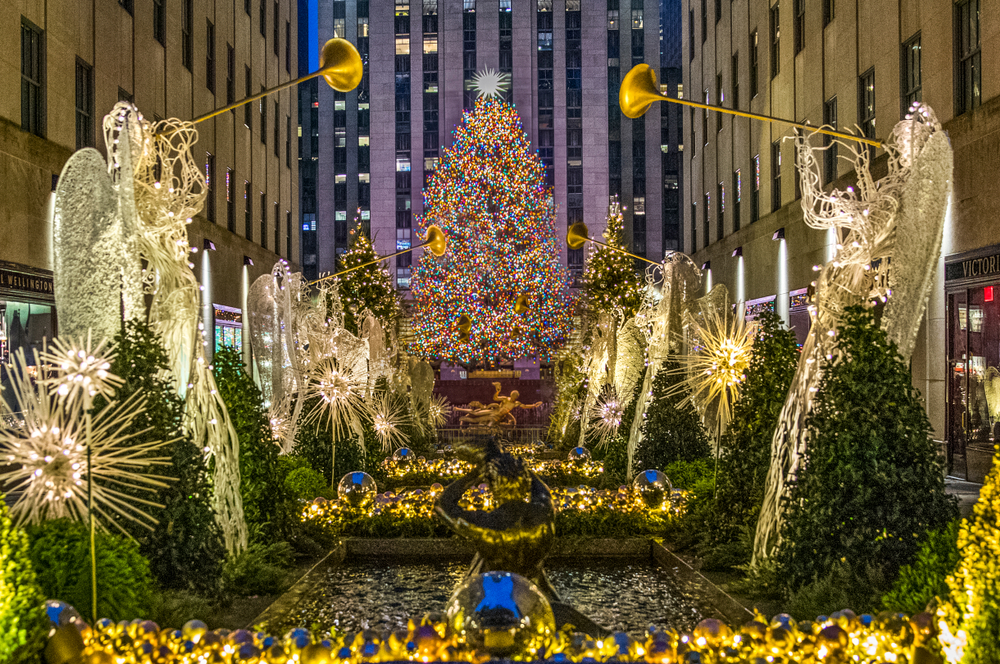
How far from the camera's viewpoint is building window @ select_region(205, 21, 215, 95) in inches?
1005

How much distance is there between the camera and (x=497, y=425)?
75.4ft

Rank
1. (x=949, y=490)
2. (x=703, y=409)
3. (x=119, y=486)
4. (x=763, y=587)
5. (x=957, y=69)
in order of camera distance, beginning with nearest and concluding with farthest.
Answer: (x=119, y=486) < (x=763, y=587) < (x=703, y=409) < (x=949, y=490) < (x=957, y=69)

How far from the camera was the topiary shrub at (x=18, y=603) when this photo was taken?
4293 millimetres

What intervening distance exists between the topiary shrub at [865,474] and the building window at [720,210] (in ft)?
78.5

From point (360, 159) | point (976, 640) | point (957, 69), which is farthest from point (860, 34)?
point (360, 159)

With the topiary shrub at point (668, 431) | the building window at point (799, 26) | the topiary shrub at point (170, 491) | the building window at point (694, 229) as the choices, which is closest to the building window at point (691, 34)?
the building window at point (694, 229)

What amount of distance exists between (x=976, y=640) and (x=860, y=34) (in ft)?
57.2

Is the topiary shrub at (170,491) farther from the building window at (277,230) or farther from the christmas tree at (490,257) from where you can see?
the christmas tree at (490,257)

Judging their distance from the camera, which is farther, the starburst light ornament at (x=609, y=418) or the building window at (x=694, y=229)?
the building window at (x=694, y=229)

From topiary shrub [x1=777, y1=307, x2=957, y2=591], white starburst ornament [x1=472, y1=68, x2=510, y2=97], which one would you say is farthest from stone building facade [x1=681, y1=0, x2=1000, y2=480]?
white starburst ornament [x1=472, y1=68, x2=510, y2=97]

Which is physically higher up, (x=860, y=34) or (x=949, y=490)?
(x=860, y=34)

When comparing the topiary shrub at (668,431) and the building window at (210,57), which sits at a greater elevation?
the building window at (210,57)

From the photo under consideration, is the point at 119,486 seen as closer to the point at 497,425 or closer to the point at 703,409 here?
the point at 703,409

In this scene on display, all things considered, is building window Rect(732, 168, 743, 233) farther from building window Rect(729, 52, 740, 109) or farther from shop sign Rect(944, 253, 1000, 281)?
shop sign Rect(944, 253, 1000, 281)
